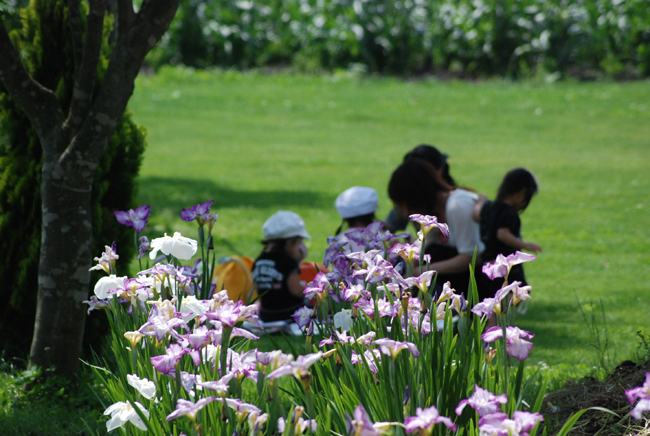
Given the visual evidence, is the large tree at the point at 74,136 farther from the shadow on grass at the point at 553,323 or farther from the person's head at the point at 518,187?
the shadow on grass at the point at 553,323

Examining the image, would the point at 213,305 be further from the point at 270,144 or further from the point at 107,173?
the point at 270,144

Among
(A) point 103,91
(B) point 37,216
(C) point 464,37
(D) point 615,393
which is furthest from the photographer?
(C) point 464,37

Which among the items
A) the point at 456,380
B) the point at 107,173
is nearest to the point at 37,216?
the point at 107,173

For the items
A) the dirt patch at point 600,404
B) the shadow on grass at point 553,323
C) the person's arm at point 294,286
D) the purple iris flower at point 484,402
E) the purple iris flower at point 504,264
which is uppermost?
the purple iris flower at point 504,264

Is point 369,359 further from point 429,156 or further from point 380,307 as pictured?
point 429,156

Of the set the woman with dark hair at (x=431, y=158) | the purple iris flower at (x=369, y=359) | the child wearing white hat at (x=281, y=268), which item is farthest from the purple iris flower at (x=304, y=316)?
the child wearing white hat at (x=281, y=268)

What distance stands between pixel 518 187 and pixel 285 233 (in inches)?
62.0

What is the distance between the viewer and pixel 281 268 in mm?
5156

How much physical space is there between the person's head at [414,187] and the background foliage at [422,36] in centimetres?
1542

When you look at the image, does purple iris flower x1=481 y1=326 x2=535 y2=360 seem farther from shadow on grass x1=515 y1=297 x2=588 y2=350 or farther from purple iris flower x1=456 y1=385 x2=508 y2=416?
shadow on grass x1=515 y1=297 x2=588 y2=350

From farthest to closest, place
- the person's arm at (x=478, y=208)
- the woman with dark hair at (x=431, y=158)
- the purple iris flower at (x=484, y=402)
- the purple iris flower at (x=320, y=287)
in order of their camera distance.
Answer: the woman with dark hair at (x=431, y=158) → the person's arm at (x=478, y=208) → the purple iris flower at (x=320, y=287) → the purple iris flower at (x=484, y=402)

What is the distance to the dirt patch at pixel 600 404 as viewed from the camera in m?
2.69

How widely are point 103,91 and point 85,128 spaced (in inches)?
7.0

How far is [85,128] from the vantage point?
128 inches
